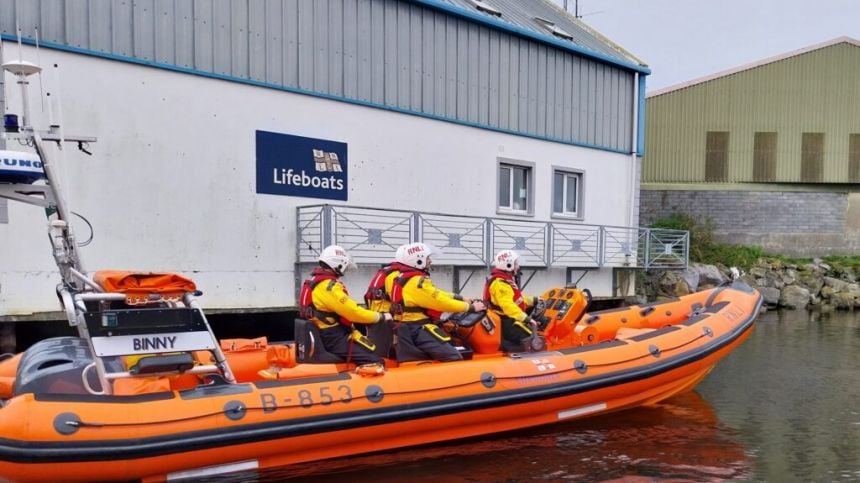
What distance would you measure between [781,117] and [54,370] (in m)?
21.4

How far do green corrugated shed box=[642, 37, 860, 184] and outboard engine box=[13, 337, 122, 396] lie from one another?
19.6 metres

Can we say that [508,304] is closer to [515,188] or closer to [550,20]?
[515,188]

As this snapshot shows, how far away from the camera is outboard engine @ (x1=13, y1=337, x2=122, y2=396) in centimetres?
448

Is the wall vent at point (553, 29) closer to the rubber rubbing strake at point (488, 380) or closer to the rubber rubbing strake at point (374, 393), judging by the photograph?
the rubber rubbing strake at point (488, 380)

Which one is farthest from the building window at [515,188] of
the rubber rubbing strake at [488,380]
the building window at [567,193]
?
the rubber rubbing strake at [488,380]

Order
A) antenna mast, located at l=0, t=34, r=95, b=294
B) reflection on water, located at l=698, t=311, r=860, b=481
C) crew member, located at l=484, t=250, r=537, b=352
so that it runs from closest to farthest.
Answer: antenna mast, located at l=0, t=34, r=95, b=294 < reflection on water, located at l=698, t=311, r=860, b=481 < crew member, located at l=484, t=250, r=537, b=352


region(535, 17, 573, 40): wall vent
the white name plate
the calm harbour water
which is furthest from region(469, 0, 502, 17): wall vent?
the white name plate

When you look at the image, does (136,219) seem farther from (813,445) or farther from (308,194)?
(813,445)

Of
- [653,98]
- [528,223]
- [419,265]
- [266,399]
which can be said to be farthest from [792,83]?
[266,399]

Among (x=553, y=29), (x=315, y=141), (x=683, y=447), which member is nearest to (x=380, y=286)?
(x=683, y=447)

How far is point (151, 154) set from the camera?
8164mm

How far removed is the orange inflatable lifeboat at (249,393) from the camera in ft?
13.5

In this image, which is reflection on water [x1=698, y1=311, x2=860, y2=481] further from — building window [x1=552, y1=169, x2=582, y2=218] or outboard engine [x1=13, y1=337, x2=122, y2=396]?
outboard engine [x1=13, y1=337, x2=122, y2=396]

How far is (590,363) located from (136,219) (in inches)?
210
